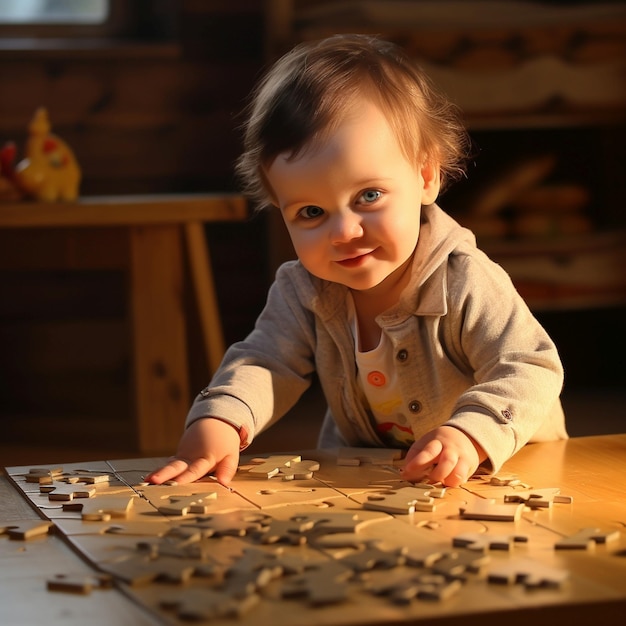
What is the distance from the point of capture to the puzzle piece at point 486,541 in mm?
906

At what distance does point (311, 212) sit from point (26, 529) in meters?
0.56

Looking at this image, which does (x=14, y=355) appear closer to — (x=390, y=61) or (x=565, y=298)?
(x=565, y=298)

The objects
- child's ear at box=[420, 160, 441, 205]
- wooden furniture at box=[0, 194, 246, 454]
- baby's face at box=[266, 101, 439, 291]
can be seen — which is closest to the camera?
baby's face at box=[266, 101, 439, 291]

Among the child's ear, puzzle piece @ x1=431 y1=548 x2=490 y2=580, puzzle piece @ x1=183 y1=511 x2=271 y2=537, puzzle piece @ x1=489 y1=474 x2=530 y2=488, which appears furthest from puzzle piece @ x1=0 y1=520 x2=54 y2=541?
the child's ear

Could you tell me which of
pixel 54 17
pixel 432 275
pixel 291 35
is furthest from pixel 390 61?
pixel 54 17

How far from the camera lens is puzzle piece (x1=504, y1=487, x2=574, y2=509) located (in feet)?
3.48

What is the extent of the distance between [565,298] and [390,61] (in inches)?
73.9

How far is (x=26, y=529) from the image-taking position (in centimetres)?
98

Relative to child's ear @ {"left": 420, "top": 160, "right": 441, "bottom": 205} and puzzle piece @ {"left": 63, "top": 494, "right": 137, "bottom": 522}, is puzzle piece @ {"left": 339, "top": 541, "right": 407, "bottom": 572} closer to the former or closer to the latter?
puzzle piece @ {"left": 63, "top": 494, "right": 137, "bottom": 522}

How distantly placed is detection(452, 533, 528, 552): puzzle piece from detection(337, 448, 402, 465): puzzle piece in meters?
0.35

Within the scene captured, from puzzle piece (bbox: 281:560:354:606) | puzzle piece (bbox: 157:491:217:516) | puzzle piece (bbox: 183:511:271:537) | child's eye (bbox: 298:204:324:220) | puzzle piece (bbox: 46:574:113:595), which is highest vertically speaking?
child's eye (bbox: 298:204:324:220)

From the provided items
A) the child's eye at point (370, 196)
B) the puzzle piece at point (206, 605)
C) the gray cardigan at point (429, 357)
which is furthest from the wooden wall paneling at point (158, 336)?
the puzzle piece at point (206, 605)

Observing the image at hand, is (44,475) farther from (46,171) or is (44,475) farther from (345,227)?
(46,171)

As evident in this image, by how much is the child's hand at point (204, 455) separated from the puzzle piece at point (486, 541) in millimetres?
347
